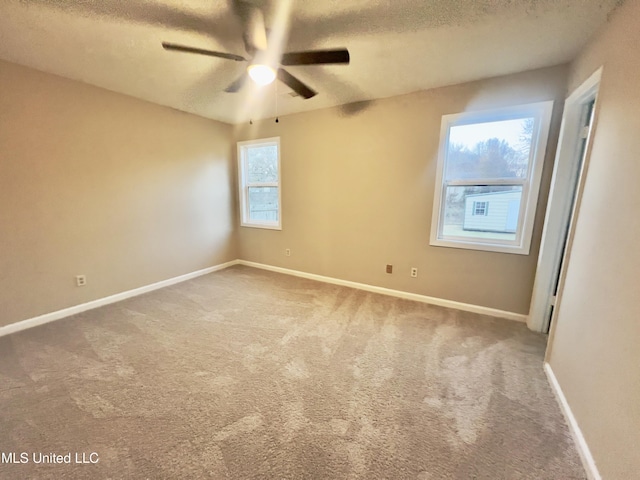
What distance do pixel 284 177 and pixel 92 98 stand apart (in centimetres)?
225

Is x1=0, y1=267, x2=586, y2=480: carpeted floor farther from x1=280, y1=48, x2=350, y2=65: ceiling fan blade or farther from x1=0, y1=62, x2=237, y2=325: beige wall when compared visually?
x1=280, y1=48, x2=350, y2=65: ceiling fan blade

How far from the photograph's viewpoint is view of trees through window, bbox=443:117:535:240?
2.51 meters

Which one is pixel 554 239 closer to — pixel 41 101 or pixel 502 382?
pixel 502 382

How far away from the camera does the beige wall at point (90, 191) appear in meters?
2.32

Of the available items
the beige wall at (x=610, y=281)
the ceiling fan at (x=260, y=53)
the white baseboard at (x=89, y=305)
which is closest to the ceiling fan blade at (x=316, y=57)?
the ceiling fan at (x=260, y=53)

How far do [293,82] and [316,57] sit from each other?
395 mm

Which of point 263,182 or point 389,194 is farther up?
point 263,182

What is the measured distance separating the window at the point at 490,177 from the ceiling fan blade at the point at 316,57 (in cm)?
162

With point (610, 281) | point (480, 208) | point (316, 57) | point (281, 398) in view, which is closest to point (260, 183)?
point (316, 57)

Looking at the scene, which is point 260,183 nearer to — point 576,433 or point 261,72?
point 261,72

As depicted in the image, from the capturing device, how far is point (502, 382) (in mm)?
1802

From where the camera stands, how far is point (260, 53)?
1.67 meters

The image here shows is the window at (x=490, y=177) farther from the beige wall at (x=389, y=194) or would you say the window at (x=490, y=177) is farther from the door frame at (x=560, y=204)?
the door frame at (x=560, y=204)

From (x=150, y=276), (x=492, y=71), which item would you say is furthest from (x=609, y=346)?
(x=150, y=276)
